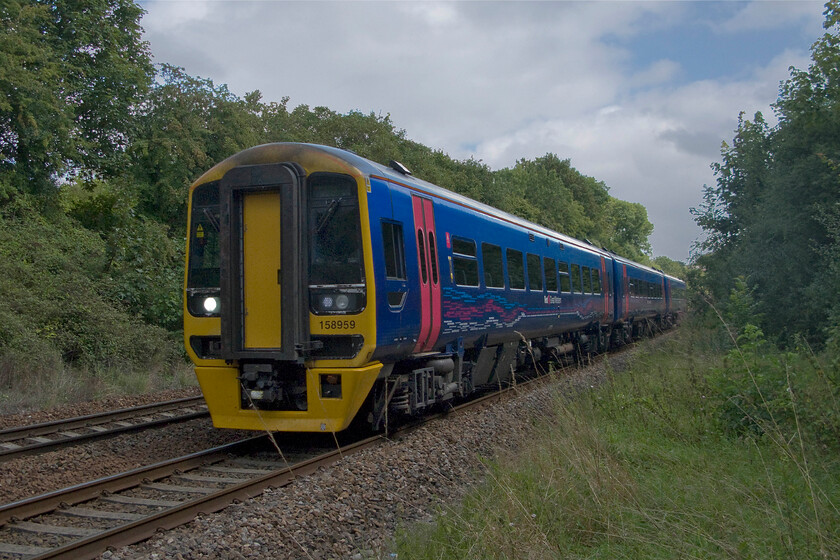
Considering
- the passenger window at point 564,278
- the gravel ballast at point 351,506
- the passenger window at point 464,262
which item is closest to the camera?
the gravel ballast at point 351,506

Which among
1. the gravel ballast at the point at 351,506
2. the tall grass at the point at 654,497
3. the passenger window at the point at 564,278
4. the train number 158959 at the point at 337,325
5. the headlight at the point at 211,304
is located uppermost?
→ the passenger window at the point at 564,278

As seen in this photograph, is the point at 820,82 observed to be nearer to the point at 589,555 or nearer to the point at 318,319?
the point at 318,319

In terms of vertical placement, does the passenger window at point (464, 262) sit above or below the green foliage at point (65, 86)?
below

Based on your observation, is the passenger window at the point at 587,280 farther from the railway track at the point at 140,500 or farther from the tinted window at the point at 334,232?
the tinted window at the point at 334,232

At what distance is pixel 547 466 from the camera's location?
571cm

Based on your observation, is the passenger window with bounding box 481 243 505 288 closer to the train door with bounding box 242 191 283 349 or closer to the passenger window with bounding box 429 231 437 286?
the passenger window with bounding box 429 231 437 286

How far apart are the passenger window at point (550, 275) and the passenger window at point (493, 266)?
8.13 ft

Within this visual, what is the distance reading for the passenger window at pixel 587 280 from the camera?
53.5 ft

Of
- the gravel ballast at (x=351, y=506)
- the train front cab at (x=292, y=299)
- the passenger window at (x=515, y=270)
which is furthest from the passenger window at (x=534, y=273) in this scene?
the train front cab at (x=292, y=299)

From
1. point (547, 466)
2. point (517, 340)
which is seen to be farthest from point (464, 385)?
point (547, 466)

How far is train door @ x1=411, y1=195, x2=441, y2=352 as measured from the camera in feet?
26.4

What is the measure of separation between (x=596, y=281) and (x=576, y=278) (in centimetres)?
Answer: 238

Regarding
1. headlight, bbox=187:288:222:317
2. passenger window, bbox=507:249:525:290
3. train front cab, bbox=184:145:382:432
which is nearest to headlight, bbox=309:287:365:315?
train front cab, bbox=184:145:382:432

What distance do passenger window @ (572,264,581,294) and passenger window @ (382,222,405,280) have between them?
8166 millimetres
